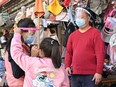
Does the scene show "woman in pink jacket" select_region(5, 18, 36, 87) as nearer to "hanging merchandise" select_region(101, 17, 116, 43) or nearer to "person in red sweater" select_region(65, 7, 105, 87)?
"person in red sweater" select_region(65, 7, 105, 87)

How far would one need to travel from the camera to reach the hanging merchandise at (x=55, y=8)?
17.2 feet

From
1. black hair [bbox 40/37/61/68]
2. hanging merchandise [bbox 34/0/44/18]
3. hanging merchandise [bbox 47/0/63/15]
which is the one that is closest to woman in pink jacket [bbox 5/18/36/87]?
black hair [bbox 40/37/61/68]

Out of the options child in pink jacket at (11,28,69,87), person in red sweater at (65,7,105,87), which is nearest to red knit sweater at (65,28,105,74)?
person in red sweater at (65,7,105,87)

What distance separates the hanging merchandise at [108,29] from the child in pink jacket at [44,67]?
1.00 meters

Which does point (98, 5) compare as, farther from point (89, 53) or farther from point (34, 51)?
point (34, 51)

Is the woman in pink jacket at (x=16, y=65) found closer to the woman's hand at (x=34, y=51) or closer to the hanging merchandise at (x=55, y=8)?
the woman's hand at (x=34, y=51)

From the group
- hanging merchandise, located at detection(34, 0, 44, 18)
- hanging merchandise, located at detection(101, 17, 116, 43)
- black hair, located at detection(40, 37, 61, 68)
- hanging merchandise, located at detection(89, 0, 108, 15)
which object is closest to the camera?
black hair, located at detection(40, 37, 61, 68)

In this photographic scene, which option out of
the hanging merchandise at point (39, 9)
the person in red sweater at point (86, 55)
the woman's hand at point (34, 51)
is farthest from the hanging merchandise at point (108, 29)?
the hanging merchandise at point (39, 9)

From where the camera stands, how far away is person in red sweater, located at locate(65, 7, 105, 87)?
12.7 feet

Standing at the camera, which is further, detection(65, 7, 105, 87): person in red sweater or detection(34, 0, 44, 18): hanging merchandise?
detection(34, 0, 44, 18): hanging merchandise

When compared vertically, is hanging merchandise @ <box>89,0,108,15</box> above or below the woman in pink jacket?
above

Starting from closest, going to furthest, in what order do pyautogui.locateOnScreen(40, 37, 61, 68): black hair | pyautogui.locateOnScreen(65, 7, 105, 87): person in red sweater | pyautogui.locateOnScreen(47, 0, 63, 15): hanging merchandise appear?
pyautogui.locateOnScreen(40, 37, 61, 68): black hair → pyautogui.locateOnScreen(65, 7, 105, 87): person in red sweater → pyautogui.locateOnScreen(47, 0, 63, 15): hanging merchandise

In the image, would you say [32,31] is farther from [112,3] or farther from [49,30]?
[49,30]

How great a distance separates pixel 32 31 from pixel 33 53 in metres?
0.27
